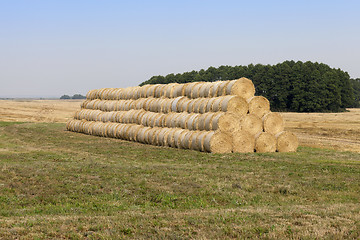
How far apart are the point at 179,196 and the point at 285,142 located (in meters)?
14.2

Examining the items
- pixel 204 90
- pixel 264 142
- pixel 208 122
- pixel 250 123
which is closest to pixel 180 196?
pixel 208 122

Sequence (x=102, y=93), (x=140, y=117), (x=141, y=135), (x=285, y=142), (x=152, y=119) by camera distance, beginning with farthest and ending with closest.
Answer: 1. (x=102, y=93)
2. (x=140, y=117)
3. (x=141, y=135)
4. (x=152, y=119)
5. (x=285, y=142)

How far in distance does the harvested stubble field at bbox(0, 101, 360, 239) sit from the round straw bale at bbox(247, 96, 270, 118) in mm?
3824

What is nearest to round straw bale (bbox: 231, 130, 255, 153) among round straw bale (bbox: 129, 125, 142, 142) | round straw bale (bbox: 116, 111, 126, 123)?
round straw bale (bbox: 129, 125, 142, 142)

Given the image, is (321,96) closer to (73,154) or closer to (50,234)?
(73,154)

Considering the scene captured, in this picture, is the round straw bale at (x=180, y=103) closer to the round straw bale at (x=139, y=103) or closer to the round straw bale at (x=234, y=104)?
the round straw bale at (x=234, y=104)

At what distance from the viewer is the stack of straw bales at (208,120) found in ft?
80.9

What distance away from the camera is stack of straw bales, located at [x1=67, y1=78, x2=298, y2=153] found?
2467 cm

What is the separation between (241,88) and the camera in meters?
26.3

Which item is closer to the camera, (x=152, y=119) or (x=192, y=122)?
(x=192, y=122)

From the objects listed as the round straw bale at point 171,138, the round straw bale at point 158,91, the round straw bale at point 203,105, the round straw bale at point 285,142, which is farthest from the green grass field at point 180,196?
the round straw bale at point 158,91

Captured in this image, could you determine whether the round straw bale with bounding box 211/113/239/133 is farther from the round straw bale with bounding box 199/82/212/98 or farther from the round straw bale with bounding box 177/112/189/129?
the round straw bale with bounding box 199/82/212/98

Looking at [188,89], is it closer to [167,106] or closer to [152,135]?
[167,106]

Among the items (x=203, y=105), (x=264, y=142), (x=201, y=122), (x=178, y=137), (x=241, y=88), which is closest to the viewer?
(x=264, y=142)
